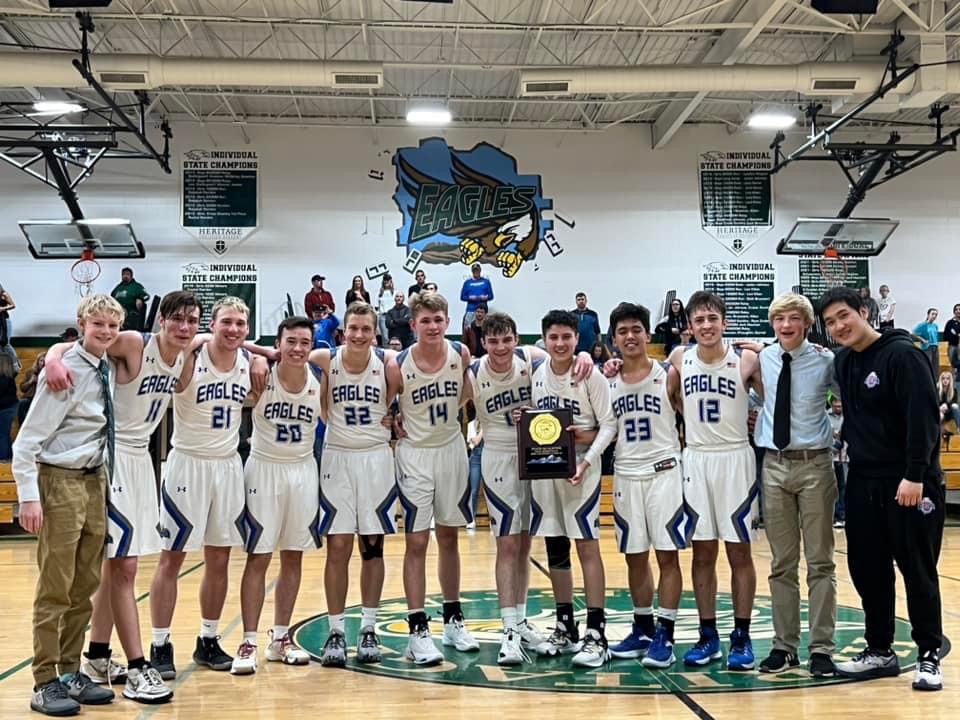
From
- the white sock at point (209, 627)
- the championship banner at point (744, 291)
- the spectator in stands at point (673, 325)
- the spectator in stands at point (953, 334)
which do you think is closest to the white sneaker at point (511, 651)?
the white sock at point (209, 627)

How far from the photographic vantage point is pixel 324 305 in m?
18.0

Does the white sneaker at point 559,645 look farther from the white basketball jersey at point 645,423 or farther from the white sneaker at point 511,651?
the white basketball jersey at point 645,423

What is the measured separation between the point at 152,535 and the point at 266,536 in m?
0.70

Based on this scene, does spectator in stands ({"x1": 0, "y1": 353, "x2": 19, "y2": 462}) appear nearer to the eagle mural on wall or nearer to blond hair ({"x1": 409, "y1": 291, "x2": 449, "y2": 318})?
the eagle mural on wall

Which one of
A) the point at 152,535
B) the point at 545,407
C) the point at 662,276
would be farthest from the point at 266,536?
the point at 662,276

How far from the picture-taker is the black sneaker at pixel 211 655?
5.16m

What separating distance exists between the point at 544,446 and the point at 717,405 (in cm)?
104

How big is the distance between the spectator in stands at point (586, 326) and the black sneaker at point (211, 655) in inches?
502

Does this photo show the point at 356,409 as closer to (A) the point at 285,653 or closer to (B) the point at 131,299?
(A) the point at 285,653

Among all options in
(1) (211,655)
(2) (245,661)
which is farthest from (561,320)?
(1) (211,655)

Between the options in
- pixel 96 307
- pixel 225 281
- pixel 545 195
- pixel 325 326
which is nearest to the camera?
pixel 96 307

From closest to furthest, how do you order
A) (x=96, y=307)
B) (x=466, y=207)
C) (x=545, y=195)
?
(x=96, y=307)
(x=466, y=207)
(x=545, y=195)

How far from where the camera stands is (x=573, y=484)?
5.27m

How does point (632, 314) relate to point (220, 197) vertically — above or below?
below
